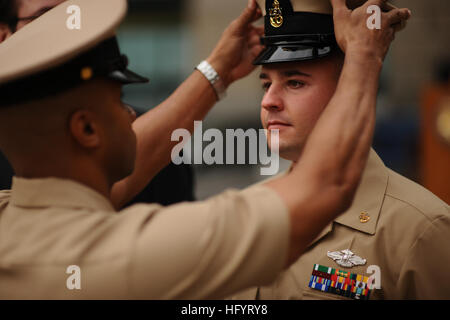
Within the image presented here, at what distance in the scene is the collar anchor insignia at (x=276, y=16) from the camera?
2.84 meters

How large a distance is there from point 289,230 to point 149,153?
1.34m

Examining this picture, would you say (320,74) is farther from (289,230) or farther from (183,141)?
(289,230)

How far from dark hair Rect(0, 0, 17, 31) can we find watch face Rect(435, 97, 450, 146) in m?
6.30

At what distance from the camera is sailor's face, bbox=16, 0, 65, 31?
10.0 ft

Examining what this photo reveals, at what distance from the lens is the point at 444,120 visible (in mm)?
7773

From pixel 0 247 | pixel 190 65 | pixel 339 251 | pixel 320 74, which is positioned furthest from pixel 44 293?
pixel 190 65

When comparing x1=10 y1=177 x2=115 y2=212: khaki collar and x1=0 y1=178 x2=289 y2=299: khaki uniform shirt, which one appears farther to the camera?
x1=10 y1=177 x2=115 y2=212: khaki collar

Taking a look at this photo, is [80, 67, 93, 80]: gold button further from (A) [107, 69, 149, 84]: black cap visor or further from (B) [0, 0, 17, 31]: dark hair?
(B) [0, 0, 17, 31]: dark hair

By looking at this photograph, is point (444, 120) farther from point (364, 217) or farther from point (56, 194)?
point (56, 194)

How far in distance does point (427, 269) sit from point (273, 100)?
110cm

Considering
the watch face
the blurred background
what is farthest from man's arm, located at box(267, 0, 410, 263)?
the watch face

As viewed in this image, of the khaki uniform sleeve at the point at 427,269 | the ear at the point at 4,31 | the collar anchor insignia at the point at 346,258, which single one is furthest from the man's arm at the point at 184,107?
the khaki uniform sleeve at the point at 427,269

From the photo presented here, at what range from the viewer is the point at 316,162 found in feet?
6.11

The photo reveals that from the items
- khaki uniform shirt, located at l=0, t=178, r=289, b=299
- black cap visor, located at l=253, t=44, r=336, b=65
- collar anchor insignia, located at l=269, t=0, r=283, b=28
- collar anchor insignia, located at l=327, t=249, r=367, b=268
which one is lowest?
collar anchor insignia, located at l=327, t=249, r=367, b=268
